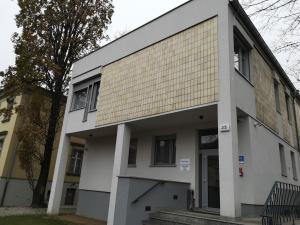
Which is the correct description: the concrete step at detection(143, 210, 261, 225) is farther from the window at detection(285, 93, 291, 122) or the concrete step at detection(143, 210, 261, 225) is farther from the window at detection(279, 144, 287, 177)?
the window at detection(285, 93, 291, 122)

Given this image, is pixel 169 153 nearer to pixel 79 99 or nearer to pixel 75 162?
pixel 79 99

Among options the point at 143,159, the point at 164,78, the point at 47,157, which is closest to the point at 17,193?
the point at 47,157

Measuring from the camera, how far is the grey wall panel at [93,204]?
39.1 ft

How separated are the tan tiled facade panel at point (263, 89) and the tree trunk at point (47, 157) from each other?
37.5 ft

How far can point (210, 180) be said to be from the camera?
9492 mm

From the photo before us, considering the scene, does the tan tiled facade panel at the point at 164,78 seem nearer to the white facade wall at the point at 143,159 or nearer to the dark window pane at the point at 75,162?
the white facade wall at the point at 143,159

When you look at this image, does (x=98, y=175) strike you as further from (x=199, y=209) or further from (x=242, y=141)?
(x=242, y=141)

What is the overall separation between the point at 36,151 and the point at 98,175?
492 centimetres

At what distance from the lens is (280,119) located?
12352mm

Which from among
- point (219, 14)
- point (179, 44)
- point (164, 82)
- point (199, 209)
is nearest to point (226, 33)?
point (219, 14)

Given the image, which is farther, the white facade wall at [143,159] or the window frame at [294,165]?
the window frame at [294,165]

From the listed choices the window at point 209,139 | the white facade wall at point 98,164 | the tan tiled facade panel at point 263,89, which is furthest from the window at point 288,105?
the white facade wall at point 98,164

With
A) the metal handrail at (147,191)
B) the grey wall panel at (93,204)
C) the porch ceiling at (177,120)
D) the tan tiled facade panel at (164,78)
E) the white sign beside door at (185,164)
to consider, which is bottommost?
the grey wall panel at (93,204)

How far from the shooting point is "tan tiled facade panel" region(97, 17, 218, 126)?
8.55m
